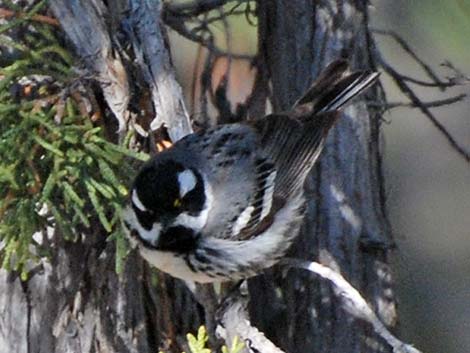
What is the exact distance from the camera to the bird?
339 cm

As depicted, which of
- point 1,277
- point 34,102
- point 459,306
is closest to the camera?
point 34,102

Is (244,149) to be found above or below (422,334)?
above

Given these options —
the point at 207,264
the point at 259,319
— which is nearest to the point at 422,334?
the point at 259,319

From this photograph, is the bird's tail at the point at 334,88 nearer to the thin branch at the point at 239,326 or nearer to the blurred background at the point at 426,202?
the thin branch at the point at 239,326

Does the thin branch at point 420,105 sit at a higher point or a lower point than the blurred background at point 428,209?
higher

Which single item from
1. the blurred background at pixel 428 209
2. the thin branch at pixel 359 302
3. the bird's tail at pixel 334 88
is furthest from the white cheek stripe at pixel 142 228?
the blurred background at pixel 428 209

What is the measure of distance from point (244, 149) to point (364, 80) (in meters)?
0.38

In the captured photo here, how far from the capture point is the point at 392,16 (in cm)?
641

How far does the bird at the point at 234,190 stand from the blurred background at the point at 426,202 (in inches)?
79.5

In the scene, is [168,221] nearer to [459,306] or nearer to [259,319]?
[259,319]

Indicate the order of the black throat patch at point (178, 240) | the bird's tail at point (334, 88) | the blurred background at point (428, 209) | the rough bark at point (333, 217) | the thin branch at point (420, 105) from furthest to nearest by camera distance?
the blurred background at point (428, 209) → the thin branch at point (420, 105) → the rough bark at point (333, 217) → the bird's tail at point (334, 88) → the black throat patch at point (178, 240)

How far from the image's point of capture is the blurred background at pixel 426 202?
636 centimetres

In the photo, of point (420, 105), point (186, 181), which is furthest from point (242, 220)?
point (420, 105)

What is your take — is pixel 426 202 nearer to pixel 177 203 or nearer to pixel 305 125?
pixel 305 125
